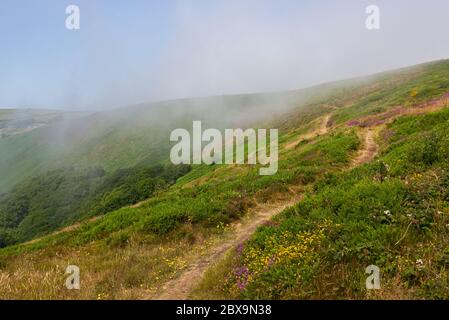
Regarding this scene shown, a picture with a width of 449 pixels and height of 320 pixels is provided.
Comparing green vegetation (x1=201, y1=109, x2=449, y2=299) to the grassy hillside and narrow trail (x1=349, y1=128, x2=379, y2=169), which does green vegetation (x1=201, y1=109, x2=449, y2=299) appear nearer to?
the grassy hillside

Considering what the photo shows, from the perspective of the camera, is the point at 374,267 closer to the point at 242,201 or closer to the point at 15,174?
the point at 242,201

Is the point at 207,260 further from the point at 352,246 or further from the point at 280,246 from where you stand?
the point at 352,246

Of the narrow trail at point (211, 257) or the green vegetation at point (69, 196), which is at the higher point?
the narrow trail at point (211, 257)

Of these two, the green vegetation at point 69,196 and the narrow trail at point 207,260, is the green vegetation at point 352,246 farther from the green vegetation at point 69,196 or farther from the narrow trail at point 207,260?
the green vegetation at point 69,196

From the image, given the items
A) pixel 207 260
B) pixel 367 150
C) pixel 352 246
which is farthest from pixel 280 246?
pixel 367 150

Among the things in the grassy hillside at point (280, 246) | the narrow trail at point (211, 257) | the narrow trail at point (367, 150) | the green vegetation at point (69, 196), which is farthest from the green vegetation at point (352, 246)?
the green vegetation at point (69, 196)

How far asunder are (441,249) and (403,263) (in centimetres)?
83

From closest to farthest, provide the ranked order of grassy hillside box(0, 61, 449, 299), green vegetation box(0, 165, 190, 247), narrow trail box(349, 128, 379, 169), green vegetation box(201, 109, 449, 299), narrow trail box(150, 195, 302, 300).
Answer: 1. green vegetation box(201, 109, 449, 299)
2. grassy hillside box(0, 61, 449, 299)
3. narrow trail box(150, 195, 302, 300)
4. narrow trail box(349, 128, 379, 169)
5. green vegetation box(0, 165, 190, 247)

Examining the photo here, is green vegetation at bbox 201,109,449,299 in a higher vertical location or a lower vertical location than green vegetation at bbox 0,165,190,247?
higher

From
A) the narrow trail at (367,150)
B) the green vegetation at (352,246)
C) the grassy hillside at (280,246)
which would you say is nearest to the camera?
the green vegetation at (352,246)

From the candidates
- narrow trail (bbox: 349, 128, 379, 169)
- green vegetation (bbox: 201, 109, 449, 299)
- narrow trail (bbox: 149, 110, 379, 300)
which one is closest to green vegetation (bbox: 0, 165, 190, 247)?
narrow trail (bbox: 349, 128, 379, 169)

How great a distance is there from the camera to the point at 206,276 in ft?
27.6

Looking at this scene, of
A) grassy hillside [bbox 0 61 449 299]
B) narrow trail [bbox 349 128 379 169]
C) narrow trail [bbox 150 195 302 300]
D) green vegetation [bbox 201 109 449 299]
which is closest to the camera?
green vegetation [bbox 201 109 449 299]

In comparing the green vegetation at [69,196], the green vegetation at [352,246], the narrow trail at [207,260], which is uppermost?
the green vegetation at [352,246]
